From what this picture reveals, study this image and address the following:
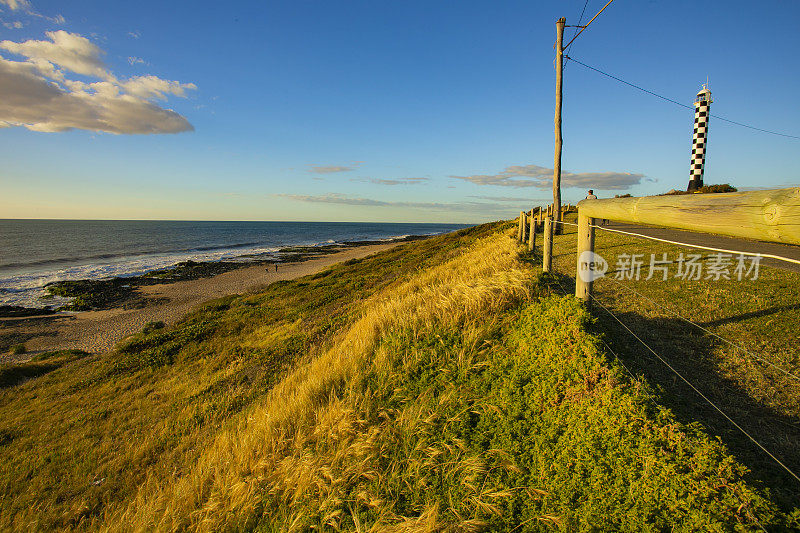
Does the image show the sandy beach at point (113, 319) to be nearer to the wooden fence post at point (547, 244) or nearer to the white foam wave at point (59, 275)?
the white foam wave at point (59, 275)

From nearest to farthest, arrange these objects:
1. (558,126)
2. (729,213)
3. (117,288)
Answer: (729,213)
(558,126)
(117,288)

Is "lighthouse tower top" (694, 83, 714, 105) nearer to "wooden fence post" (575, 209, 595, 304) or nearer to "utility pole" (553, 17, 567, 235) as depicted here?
"utility pole" (553, 17, 567, 235)

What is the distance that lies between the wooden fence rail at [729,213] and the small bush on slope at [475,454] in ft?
4.36

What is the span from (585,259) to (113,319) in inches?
887

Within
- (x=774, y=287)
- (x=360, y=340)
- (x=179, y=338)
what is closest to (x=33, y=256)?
(x=179, y=338)

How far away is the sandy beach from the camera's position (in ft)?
48.9

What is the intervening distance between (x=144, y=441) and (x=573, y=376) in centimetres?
631

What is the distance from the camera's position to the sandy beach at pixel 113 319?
14898mm

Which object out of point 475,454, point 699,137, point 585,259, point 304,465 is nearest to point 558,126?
point 699,137

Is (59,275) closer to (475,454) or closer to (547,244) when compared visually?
(547,244)

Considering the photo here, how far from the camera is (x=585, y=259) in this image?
4.07 meters

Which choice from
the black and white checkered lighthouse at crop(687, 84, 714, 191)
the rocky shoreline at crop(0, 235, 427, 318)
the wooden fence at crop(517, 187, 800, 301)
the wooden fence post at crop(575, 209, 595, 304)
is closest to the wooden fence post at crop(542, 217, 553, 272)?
the wooden fence post at crop(575, 209, 595, 304)

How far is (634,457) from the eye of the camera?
2.40 m

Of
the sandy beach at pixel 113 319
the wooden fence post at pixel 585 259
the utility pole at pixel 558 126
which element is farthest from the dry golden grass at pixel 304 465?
the sandy beach at pixel 113 319
